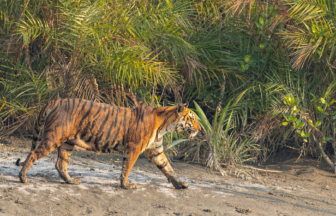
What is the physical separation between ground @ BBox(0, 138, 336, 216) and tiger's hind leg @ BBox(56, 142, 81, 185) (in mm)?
92

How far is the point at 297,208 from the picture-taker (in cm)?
522

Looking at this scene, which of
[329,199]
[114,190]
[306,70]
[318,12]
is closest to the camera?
[114,190]

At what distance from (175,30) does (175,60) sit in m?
0.55

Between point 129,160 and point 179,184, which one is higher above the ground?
point 129,160

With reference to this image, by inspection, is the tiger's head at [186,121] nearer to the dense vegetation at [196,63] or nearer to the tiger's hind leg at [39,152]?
the dense vegetation at [196,63]

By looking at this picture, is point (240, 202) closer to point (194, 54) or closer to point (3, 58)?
point (194, 54)

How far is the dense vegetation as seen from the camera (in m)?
6.69

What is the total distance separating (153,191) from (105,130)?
92 cm

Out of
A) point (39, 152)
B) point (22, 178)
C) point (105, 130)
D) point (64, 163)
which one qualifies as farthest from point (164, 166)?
point (22, 178)

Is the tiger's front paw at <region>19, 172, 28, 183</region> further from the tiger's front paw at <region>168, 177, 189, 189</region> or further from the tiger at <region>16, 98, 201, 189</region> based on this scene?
the tiger's front paw at <region>168, 177, 189, 189</region>

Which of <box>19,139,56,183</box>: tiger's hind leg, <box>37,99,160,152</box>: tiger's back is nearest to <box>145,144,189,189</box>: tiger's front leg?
<box>37,99,160,152</box>: tiger's back

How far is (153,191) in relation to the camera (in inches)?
210

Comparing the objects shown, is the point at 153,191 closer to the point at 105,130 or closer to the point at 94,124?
the point at 105,130

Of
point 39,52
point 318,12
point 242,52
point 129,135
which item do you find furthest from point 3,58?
point 318,12
